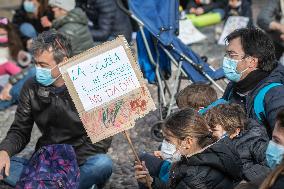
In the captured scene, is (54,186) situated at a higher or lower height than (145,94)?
lower

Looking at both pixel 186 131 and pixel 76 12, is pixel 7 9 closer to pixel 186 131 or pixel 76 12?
pixel 76 12

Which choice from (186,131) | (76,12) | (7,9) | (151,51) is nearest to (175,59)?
(151,51)

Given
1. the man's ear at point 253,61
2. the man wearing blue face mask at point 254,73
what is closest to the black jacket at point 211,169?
the man wearing blue face mask at point 254,73

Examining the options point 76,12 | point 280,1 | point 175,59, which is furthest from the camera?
point 280,1

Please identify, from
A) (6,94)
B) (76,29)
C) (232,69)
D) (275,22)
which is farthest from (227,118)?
(6,94)

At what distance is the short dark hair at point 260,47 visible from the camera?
4.08m

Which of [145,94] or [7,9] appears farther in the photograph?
[7,9]

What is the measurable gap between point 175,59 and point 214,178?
2.60 meters

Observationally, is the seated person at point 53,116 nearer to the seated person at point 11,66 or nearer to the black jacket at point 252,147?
the black jacket at point 252,147

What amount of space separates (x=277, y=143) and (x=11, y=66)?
15.8 feet

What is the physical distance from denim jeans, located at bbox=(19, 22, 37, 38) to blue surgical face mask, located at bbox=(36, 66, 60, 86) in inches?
151

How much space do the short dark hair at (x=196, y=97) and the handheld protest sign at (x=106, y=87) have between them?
58 cm

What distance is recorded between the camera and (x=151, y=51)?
19.5 feet

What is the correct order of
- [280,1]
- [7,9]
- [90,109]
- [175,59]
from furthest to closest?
[7,9]
[280,1]
[175,59]
[90,109]
